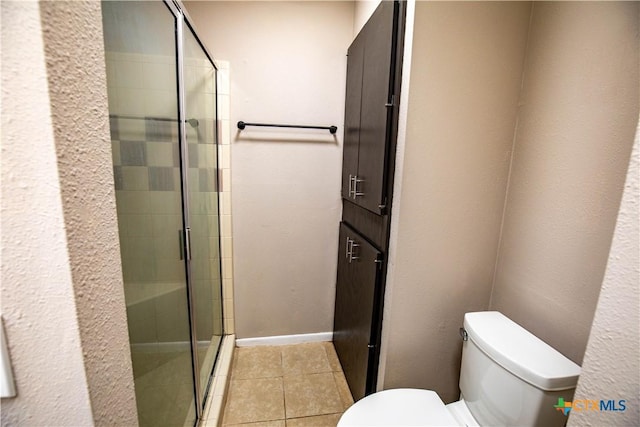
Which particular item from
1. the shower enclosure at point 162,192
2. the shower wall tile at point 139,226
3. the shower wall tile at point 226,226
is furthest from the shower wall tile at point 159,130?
the shower wall tile at point 226,226

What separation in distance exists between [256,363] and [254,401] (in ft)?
0.98

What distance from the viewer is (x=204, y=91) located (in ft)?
4.84

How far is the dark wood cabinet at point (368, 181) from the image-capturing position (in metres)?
1.10

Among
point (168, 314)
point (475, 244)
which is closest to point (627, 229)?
point (475, 244)

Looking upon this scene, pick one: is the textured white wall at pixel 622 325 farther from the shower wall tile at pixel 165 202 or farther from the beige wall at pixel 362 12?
the beige wall at pixel 362 12

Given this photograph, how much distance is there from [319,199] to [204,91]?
3.11 ft

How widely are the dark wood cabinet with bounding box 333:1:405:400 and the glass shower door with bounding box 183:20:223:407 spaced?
32.5 inches

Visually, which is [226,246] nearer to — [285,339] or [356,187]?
[285,339]

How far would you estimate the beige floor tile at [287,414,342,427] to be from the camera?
1430 millimetres

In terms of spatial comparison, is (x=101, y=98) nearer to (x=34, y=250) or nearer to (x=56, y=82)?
(x=56, y=82)

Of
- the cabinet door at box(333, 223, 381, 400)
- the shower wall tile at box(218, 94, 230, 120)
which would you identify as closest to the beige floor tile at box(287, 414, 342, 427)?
the cabinet door at box(333, 223, 381, 400)

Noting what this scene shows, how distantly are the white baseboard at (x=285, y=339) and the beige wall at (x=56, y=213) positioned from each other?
1.69 m

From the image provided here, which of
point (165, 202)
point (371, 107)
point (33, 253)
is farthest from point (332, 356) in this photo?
point (33, 253)

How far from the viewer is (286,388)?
1648 millimetres
